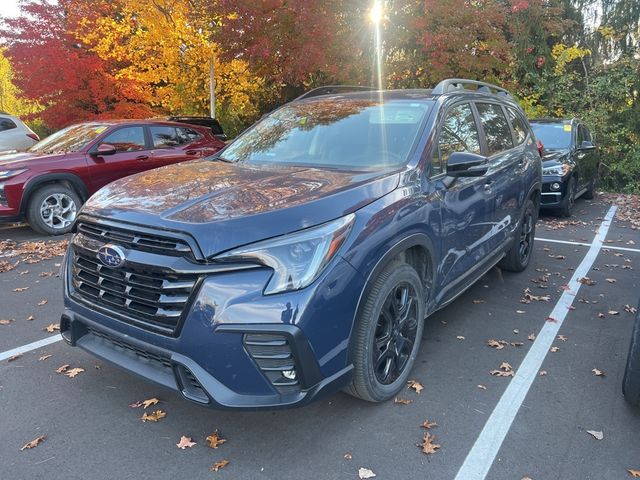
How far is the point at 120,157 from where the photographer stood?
8.20 meters

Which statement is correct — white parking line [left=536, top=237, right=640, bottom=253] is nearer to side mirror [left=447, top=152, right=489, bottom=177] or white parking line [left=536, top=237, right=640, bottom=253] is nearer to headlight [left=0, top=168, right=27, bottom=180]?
side mirror [left=447, top=152, right=489, bottom=177]

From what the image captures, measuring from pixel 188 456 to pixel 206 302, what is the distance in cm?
88

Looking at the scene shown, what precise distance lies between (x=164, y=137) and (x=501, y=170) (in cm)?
604

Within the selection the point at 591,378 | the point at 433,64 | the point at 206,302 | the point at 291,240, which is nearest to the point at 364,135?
the point at 291,240

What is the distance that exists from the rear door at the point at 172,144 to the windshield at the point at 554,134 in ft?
21.1

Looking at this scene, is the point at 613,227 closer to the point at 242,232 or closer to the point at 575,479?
the point at 575,479

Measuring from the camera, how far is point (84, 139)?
810 cm

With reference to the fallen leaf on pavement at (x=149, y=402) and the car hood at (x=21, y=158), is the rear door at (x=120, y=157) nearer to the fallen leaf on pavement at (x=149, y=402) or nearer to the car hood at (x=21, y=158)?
the car hood at (x=21, y=158)

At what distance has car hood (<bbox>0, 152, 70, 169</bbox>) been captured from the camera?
7.27 metres

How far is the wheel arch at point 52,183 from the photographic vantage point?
728 cm

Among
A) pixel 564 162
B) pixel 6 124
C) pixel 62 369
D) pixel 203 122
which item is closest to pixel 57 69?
pixel 6 124

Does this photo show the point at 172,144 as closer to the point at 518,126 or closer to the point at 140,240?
the point at 518,126

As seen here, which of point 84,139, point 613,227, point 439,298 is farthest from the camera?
point 613,227

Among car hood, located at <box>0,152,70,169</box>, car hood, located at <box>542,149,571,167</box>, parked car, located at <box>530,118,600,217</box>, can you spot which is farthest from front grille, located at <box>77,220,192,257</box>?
car hood, located at <box>542,149,571,167</box>
